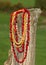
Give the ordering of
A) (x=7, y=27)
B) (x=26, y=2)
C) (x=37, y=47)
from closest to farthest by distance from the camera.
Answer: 1. (x=37, y=47)
2. (x=7, y=27)
3. (x=26, y=2)

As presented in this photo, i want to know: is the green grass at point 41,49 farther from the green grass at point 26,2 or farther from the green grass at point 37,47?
the green grass at point 26,2

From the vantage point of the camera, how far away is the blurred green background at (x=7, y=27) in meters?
10.8

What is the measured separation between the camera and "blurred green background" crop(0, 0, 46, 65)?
10.8 metres

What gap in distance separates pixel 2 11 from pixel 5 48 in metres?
14.2

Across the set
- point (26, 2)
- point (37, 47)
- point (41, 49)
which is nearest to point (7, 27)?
point (37, 47)

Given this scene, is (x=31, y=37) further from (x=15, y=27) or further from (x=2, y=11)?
(x=2, y=11)

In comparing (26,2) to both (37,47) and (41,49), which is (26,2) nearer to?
(37,47)

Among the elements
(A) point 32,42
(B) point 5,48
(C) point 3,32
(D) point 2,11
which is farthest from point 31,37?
(D) point 2,11

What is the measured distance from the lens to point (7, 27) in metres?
18.1

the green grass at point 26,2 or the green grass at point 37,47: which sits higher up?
the green grass at point 37,47

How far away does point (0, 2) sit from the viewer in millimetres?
27672

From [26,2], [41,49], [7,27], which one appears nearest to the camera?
[41,49]

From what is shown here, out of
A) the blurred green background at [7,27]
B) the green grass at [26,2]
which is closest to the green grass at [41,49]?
the blurred green background at [7,27]

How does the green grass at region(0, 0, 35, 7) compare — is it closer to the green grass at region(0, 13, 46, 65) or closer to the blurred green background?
the blurred green background
